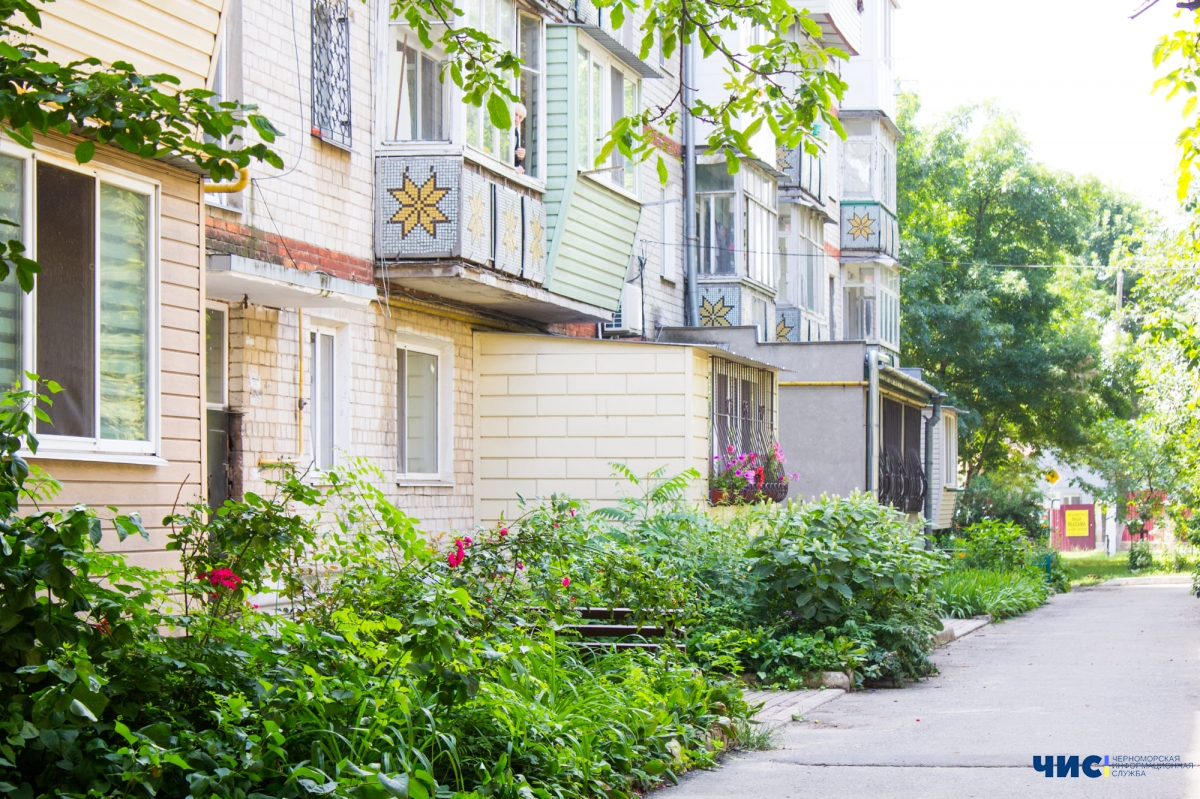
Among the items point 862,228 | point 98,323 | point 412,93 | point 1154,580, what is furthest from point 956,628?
point 1154,580

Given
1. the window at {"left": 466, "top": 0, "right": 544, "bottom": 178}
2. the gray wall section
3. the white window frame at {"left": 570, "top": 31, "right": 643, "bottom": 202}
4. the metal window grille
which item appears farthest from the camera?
the gray wall section

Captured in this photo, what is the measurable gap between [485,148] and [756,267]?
939 centimetres

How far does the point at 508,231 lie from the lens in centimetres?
1412

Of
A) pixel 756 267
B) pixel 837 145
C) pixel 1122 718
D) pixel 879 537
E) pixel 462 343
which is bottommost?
pixel 1122 718

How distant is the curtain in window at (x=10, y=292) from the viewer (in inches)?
298

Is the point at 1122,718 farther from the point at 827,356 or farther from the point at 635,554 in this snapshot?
the point at 827,356

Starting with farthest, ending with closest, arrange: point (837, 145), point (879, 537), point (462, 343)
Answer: point (837, 145) < point (462, 343) < point (879, 537)

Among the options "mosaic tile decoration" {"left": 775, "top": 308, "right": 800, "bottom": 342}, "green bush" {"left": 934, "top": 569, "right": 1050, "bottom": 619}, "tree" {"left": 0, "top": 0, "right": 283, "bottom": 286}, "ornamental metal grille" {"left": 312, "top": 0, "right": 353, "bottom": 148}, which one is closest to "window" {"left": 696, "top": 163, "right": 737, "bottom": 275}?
"mosaic tile decoration" {"left": 775, "top": 308, "right": 800, "bottom": 342}

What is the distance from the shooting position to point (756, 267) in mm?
22656

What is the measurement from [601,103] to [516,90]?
6.48 feet

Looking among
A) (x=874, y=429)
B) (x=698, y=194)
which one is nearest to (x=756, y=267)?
(x=698, y=194)

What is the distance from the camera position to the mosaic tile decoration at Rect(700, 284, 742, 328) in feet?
71.8

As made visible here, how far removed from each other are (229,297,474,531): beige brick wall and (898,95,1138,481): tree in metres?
26.9

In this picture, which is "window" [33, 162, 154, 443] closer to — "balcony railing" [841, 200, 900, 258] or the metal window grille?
the metal window grille
